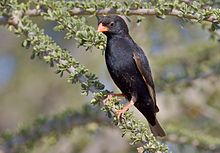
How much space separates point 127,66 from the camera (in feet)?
11.6

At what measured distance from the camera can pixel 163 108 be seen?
6.42 meters

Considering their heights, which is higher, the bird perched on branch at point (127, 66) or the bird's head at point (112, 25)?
the bird's head at point (112, 25)

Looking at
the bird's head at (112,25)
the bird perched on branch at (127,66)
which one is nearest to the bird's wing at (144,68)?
the bird perched on branch at (127,66)

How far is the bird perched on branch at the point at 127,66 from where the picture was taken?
3498mm

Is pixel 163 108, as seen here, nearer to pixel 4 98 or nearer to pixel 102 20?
pixel 102 20

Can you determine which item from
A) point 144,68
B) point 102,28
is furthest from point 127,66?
Answer: point 102,28

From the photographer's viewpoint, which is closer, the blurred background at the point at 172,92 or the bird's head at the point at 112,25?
the bird's head at the point at 112,25

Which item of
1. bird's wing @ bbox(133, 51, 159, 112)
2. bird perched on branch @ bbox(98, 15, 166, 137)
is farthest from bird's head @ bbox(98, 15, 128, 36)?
bird's wing @ bbox(133, 51, 159, 112)

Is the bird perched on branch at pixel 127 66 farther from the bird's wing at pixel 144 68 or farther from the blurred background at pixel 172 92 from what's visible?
the blurred background at pixel 172 92

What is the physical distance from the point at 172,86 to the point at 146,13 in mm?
1395

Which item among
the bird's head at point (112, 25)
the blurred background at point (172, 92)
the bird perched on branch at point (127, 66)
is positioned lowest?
the bird perched on branch at point (127, 66)

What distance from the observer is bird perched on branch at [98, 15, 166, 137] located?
3498mm

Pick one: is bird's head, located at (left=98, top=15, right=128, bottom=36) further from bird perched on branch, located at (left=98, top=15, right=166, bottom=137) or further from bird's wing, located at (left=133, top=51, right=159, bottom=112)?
bird's wing, located at (left=133, top=51, right=159, bottom=112)

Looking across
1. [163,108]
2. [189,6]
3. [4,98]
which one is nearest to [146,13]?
[189,6]
